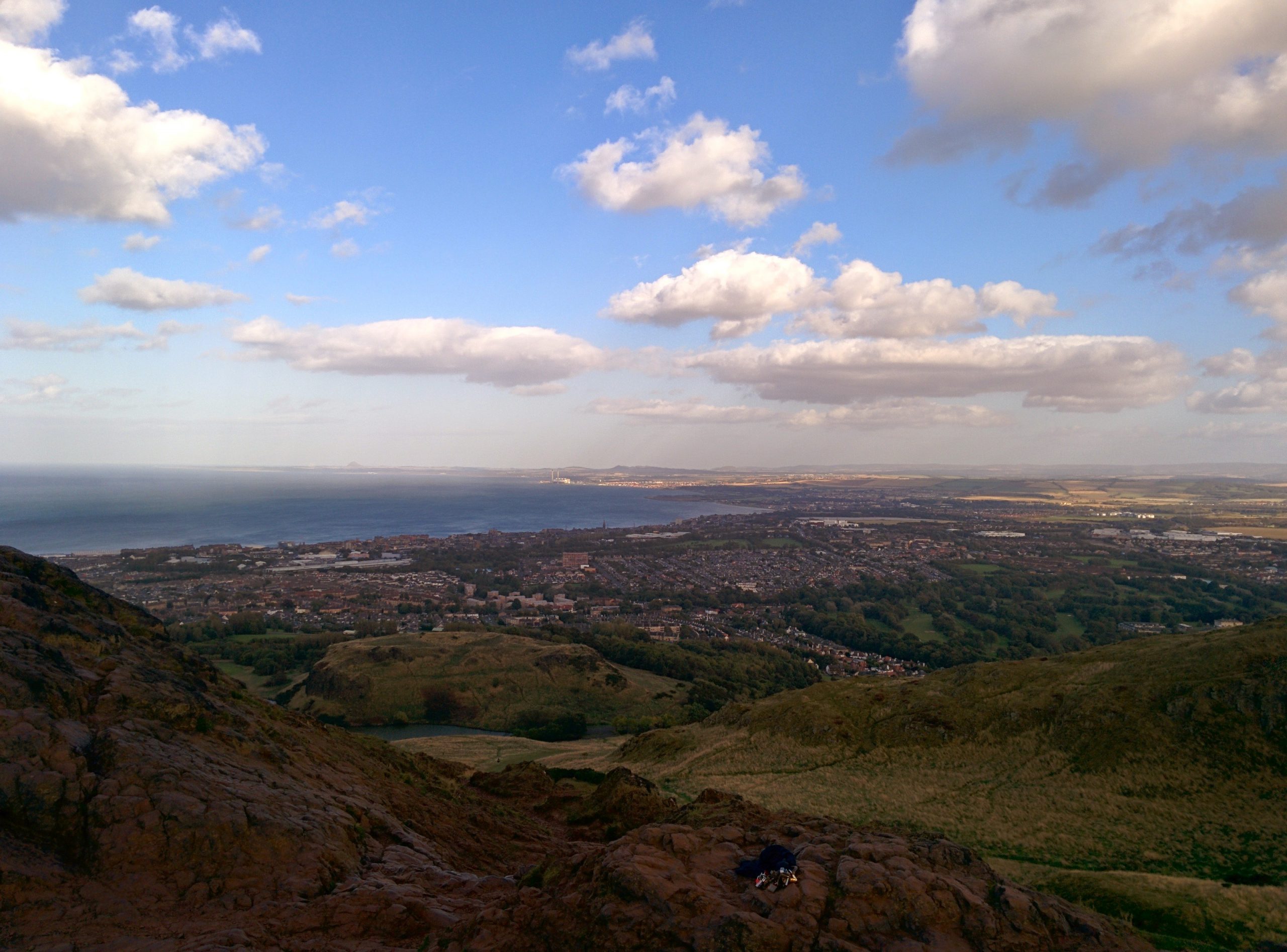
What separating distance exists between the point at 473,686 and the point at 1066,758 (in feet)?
176

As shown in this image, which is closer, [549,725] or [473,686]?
[549,725]

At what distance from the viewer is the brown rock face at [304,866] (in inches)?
358

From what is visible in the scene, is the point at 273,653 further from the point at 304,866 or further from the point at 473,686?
the point at 304,866

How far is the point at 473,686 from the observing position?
6481 centimetres

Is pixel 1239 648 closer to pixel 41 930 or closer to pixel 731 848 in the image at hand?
pixel 731 848

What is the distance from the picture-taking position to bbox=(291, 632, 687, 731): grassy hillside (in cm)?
6159

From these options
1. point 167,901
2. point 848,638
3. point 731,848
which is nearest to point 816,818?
point 731,848

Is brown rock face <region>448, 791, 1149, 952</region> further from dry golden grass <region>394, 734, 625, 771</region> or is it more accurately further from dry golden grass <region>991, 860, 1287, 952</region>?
dry golden grass <region>394, 734, 625, 771</region>

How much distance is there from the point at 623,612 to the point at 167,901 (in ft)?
333

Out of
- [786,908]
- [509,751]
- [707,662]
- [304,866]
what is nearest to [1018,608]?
[707,662]

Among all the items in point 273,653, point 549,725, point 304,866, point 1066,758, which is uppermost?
point 304,866

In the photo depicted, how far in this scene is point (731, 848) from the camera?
453 inches

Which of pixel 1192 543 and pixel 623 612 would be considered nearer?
pixel 623 612

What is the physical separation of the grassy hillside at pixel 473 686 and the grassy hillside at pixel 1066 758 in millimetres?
27735
